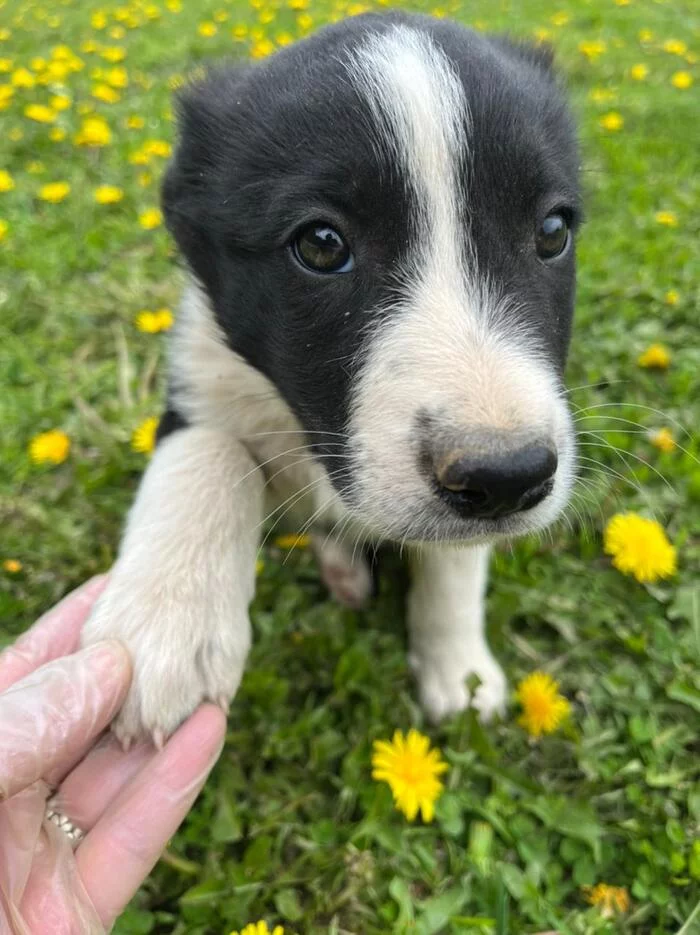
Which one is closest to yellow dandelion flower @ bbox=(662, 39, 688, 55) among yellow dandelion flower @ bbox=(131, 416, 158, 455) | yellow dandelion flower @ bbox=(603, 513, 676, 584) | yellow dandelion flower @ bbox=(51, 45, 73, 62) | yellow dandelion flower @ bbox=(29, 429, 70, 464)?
yellow dandelion flower @ bbox=(51, 45, 73, 62)

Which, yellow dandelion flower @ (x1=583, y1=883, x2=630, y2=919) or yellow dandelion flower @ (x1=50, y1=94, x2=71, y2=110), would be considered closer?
yellow dandelion flower @ (x1=583, y1=883, x2=630, y2=919)

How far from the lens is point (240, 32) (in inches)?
267

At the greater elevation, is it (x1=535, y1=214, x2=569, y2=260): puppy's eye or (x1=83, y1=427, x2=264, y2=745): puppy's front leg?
(x1=535, y1=214, x2=569, y2=260): puppy's eye

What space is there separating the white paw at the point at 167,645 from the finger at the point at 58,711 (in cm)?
5

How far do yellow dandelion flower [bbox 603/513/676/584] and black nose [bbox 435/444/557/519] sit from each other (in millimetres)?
1138

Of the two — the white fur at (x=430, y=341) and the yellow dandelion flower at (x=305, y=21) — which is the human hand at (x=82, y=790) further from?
the yellow dandelion flower at (x=305, y=21)

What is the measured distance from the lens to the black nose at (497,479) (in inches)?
54.2

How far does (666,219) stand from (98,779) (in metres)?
4.07

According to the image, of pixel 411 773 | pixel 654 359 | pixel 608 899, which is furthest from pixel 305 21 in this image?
pixel 608 899

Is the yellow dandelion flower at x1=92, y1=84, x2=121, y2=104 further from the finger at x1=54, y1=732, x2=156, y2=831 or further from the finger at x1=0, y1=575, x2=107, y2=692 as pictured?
the finger at x1=54, y1=732, x2=156, y2=831

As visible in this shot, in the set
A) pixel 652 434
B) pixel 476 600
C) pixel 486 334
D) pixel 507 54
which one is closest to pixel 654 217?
pixel 652 434

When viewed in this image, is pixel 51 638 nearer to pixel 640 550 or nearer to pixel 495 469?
pixel 495 469

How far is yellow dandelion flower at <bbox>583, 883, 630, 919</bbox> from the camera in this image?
182 centimetres

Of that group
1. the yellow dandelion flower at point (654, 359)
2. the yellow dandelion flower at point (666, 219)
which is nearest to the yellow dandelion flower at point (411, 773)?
the yellow dandelion flower at point (654, 359)
